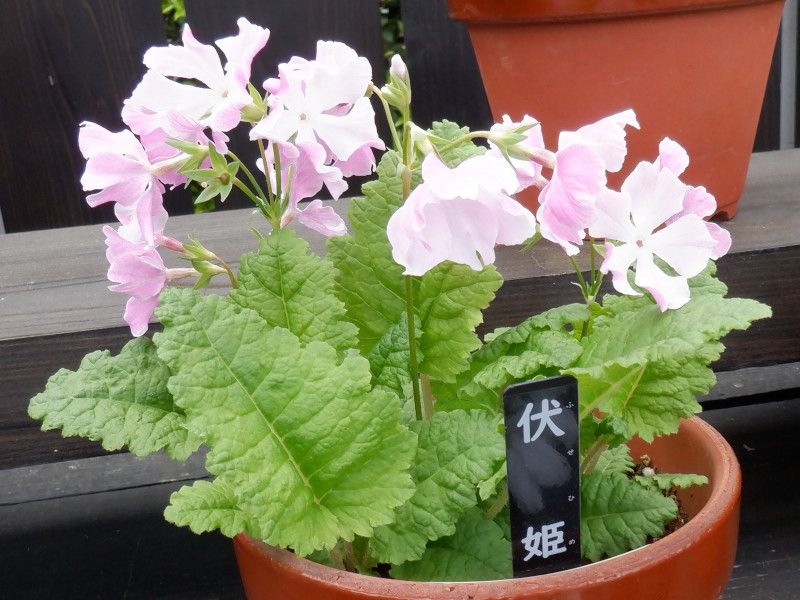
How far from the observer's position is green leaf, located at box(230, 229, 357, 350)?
0.59 m

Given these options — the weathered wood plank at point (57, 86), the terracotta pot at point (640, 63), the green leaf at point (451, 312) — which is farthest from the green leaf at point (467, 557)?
the weathered wood plank at point (57, 86)

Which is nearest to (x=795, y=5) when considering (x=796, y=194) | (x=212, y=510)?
(x=796, y=194)

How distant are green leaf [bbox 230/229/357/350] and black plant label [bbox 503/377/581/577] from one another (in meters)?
0.14

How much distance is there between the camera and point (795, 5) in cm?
190

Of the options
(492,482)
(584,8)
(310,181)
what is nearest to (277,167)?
(310,181)

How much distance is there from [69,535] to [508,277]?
71cm

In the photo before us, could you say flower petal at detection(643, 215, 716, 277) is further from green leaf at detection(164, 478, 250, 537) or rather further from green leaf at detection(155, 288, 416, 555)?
green leaf at detection(164, 478, 250, 537)

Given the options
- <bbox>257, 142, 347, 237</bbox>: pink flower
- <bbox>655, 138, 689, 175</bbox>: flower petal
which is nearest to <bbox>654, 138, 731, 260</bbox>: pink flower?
<bbox>655, 138, 689, 175</bbox>: flower petal

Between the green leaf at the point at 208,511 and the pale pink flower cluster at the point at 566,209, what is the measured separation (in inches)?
7.7

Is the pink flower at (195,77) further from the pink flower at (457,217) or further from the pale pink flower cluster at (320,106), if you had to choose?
the pink flower at (457,217)

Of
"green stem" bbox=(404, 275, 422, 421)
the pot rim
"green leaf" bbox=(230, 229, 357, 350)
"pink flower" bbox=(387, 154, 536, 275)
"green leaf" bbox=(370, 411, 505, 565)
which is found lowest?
"green leaf" bbox=(370, 411, 505, 565)

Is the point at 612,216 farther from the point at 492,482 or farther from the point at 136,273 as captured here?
the point at 136,273

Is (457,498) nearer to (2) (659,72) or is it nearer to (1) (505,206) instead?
(1) (505,206)

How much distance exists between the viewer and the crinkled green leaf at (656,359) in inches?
20.7
